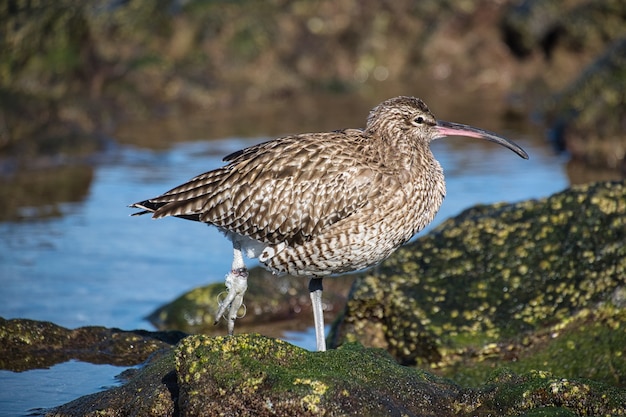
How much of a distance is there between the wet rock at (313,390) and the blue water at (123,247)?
1.31 m

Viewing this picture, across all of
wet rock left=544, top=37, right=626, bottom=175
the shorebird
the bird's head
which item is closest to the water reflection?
the shorebird

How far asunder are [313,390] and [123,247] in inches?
288

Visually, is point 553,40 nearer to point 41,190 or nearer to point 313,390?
point 41,190

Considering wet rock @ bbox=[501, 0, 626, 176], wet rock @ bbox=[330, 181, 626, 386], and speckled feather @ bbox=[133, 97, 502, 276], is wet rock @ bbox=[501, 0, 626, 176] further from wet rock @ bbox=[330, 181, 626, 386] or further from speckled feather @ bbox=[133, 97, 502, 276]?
A: speckled feather @ bbox=[133, 97, 502, 276]

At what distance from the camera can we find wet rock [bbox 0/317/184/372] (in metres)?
Answer: 8.24

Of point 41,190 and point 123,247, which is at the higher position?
point 41,190

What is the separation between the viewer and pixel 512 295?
8844 millimetres

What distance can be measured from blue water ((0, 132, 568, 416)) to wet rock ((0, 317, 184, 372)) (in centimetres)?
12

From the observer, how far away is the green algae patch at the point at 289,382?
6137 millimetres

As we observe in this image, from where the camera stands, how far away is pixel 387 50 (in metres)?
24.0

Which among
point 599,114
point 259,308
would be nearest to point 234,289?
point 259,308

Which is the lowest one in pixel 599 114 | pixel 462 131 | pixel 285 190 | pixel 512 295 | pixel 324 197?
pixel 512 295

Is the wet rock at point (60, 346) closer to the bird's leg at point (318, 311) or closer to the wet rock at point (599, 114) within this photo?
the bird's leg at point (318, 311)

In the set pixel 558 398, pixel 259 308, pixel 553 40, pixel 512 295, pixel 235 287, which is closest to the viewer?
pixel 558 398
